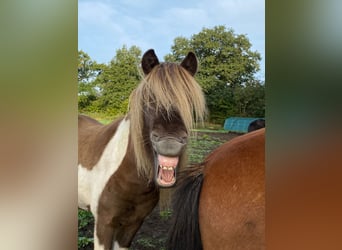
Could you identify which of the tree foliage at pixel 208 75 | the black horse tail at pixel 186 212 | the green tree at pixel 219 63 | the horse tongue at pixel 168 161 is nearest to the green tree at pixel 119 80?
the tree foliage at pixel 208 75

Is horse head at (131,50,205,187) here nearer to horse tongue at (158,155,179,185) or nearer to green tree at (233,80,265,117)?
horse tongue at (158,155,179,185)

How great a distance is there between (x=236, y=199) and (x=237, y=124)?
0.28 m

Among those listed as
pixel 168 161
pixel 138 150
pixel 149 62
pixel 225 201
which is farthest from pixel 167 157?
pixel 149 62

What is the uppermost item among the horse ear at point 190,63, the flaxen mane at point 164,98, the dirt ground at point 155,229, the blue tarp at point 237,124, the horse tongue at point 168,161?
the horse ear at point 190,63

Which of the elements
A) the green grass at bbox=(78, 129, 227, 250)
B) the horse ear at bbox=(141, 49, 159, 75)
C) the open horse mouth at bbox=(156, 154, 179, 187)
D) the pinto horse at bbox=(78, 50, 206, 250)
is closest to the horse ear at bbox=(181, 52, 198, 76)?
the pinto horse at bbox=(78, 50, 206, 250)

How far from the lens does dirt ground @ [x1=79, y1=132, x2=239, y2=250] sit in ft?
3.85

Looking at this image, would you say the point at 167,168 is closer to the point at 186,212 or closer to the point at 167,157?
the point at 167,157

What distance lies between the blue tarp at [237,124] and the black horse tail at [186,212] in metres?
0.18

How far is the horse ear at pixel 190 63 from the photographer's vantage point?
45.1 inches

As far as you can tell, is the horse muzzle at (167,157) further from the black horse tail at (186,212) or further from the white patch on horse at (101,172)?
the white patch on horse at (101,172)

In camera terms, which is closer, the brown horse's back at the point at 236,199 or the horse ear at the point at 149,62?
the brown horse's back at the point at 236,199

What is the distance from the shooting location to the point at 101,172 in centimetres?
119
